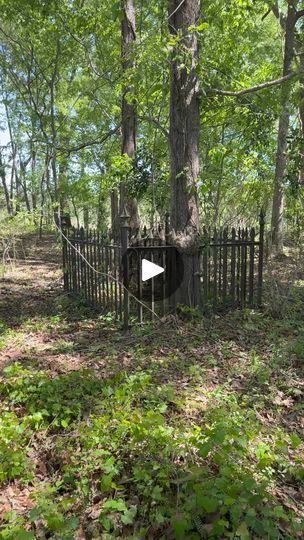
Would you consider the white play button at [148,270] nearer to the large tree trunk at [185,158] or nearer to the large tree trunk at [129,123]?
the large tree trunk at [185,158]

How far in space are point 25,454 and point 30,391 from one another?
2.67 ft

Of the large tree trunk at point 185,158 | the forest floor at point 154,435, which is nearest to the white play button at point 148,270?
the large tree trunk at point 185,158

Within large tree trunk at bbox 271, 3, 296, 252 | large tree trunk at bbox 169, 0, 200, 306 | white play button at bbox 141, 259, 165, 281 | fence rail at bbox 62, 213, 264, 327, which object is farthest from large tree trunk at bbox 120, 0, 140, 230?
large tree trunk at bbox 271, 3, 296, 252

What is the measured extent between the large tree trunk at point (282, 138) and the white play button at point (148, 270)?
12.5 feet

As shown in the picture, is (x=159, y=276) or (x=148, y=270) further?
(x=159, y=276)

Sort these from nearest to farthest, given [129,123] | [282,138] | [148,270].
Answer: [148,270] → [129,123] → [282,138]

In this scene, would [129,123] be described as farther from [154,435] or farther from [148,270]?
[154,435]

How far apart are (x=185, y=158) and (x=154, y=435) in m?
4.45

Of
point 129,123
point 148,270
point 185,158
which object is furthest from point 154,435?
point 129,123

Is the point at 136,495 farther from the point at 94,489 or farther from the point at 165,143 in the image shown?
the point at 165,143

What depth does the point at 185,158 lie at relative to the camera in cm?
609

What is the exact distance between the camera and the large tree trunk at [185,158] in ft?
19.5

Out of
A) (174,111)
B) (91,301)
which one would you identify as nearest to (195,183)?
(174,111)

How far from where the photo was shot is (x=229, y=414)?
3.36 meters
